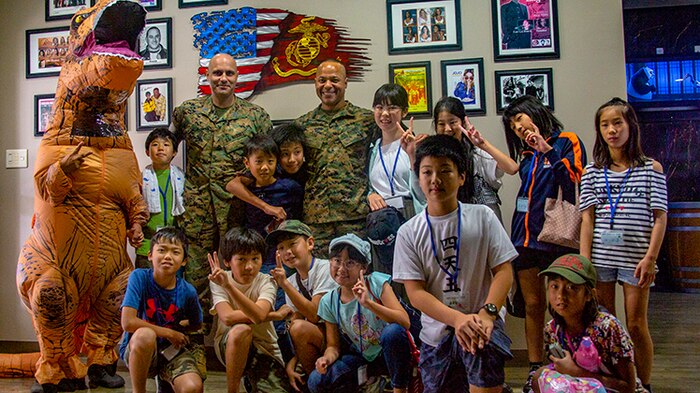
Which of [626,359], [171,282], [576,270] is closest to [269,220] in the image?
[171,282]

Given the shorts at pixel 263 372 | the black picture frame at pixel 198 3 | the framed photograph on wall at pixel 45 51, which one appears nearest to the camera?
the shorts at pixel 263 372

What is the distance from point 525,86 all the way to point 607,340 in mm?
1738

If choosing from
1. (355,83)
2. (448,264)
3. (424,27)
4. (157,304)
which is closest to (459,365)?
(448,264)

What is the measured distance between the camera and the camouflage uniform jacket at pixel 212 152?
2.89 meters

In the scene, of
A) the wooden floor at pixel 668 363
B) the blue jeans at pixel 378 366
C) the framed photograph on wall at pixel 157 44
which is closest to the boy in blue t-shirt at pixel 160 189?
the framed photograph on wall at pixel 157 44

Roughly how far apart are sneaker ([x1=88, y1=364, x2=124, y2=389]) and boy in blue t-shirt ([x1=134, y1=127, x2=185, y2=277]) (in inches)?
23.2

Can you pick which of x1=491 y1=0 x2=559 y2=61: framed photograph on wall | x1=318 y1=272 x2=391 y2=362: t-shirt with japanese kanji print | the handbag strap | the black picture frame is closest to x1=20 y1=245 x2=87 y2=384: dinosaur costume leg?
x1=318 y1=272 x2=391 y2=362: t-shirt with japanese kanji print

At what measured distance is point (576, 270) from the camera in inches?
71.5

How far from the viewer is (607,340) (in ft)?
5.82

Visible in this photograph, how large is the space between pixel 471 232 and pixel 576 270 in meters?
0.43

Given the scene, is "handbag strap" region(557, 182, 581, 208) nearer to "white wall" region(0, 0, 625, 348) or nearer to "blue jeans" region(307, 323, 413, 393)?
"white wall" region(0, 0, 625, 348)

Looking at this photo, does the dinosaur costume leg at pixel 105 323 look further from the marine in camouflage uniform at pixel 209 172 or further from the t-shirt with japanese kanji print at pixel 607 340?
the t-shirt with japanese kanji print at pixel 607 340

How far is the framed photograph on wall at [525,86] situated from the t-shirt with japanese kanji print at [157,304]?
6.73ft

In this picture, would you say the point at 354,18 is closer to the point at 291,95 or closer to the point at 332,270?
the point at 291,95
